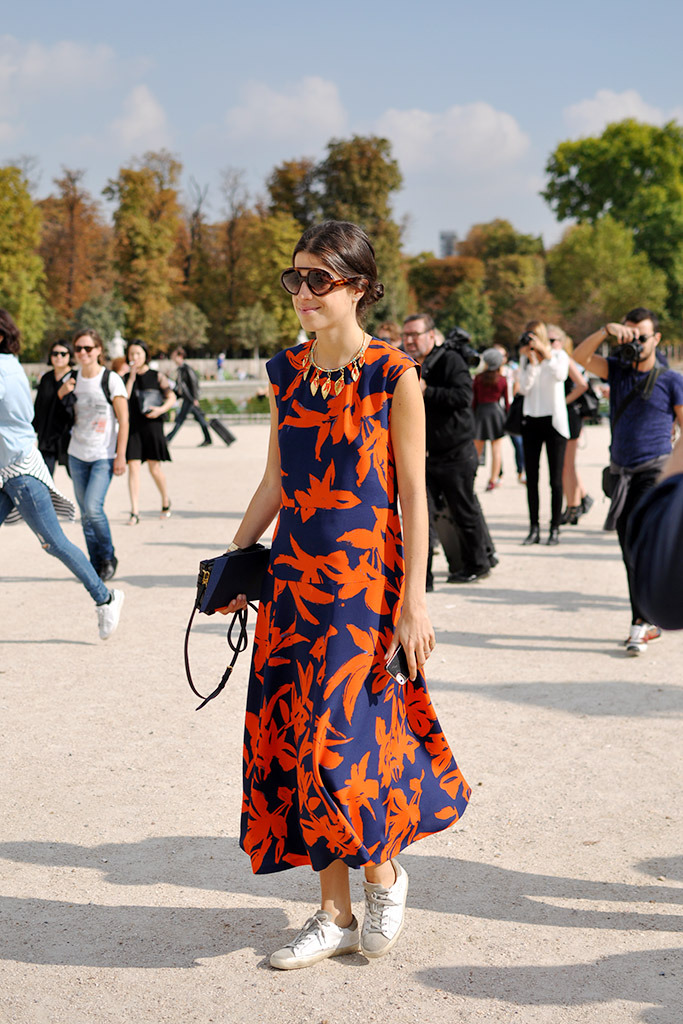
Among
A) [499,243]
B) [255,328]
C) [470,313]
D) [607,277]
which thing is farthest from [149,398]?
[499,243]

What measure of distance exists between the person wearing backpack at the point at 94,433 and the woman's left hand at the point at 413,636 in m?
5.37

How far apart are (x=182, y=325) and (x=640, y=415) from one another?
191 ft

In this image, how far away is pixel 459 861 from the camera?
3.82 meters

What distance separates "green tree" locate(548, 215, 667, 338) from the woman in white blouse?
183 feet

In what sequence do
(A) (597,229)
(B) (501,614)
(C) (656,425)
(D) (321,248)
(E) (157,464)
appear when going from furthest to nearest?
(A) (597,229), (E) (157,464), (B) (501,614), (C) (656,425), (D) (321,248)

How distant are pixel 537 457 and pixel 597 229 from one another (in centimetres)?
6179

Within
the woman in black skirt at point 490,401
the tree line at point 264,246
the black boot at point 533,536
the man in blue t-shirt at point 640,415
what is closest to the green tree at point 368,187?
the tree line at point 264,246

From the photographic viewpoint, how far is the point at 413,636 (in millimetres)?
2945

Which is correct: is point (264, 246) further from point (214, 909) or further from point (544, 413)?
point (214, 909)

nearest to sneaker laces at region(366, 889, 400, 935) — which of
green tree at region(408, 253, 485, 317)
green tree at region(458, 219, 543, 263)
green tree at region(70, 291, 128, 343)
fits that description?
green tree at region(70, 291, 128, 343)

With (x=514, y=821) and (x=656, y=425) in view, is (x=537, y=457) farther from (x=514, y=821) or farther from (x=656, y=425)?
(x=514, y=821)

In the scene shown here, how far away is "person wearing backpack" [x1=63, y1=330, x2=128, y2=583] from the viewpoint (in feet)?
26.4

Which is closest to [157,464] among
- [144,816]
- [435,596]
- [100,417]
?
[100,417]

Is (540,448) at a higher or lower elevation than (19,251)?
lower
